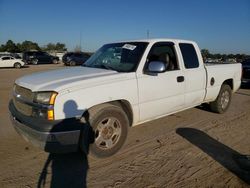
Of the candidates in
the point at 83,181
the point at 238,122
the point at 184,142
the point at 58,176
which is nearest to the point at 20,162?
the point at 58,176

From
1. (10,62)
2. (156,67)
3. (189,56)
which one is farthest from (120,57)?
(10,62)

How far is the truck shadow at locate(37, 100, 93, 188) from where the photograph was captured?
132 inches

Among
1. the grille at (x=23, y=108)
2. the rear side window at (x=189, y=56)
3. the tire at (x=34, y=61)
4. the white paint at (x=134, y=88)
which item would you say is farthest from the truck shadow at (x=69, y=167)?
the tire at (x=34, y=61)

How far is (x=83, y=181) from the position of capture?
11.1 ft

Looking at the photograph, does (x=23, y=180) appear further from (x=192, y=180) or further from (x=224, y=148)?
(x=224, y=148)

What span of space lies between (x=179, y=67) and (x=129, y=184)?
2.79 meters

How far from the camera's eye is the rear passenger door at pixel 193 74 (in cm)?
536

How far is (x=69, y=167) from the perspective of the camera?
377cm

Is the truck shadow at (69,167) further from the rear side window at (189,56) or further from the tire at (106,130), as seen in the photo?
the rear side window at (189,56)

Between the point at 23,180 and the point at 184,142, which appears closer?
the point at 23,180

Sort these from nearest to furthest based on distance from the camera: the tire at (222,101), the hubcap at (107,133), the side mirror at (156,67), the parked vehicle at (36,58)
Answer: the hubcap at (107,133)
the side mirror at (156,67)
the tire at (222,101)
the parked vehicle at (36,58)

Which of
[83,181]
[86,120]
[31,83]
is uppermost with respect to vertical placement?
[31,83]

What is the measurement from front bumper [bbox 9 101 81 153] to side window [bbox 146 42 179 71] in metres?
2.16

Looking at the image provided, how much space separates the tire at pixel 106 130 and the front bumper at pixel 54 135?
0.61 ft
